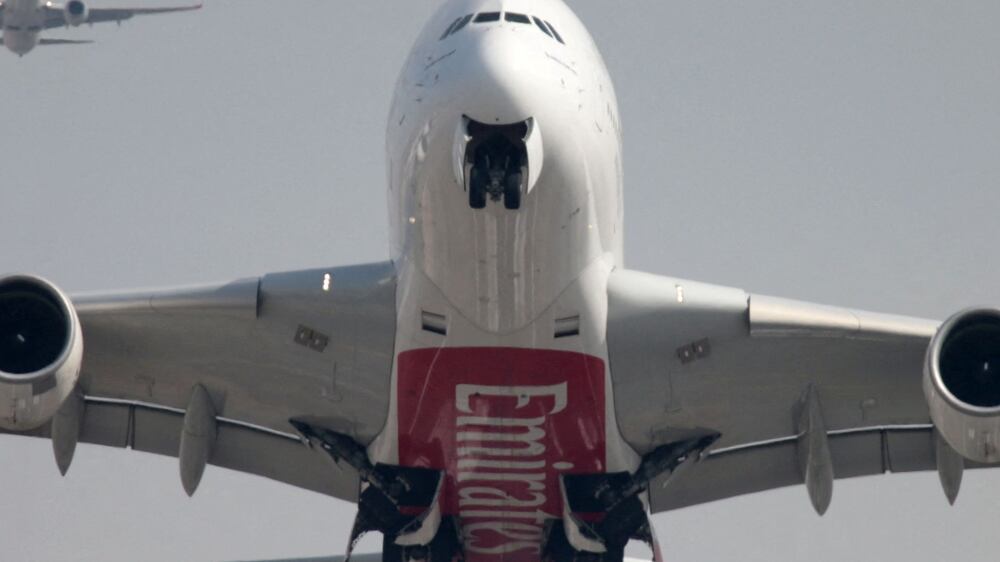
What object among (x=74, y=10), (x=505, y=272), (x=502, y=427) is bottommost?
(x=502, y=427)

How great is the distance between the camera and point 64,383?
18359 millimetres

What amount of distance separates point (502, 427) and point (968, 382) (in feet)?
15.3

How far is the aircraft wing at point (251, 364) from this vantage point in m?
19.2

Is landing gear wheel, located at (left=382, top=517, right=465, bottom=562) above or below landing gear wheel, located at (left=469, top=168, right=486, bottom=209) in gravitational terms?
below

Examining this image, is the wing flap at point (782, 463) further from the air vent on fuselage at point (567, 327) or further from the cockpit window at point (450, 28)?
the cockpit window at point (450, 28)

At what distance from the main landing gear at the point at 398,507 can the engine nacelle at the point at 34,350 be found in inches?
124

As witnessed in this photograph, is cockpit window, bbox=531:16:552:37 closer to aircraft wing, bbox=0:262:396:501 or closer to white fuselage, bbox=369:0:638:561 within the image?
white fuselage, bbox=369:0:638:561

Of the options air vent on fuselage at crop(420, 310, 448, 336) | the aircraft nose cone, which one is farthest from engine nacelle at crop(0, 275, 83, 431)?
the aircraft nose cone

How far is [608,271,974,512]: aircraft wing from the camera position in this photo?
1933 cm

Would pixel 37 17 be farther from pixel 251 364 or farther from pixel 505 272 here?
pixel 505 272

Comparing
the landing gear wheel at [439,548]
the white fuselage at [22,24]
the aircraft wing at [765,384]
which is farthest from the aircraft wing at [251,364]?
the white fuselage at [22,24]

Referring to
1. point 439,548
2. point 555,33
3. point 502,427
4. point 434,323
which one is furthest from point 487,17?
point 439,548

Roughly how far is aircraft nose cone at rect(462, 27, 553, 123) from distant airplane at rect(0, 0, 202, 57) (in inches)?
1867

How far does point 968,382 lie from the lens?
1853cm
